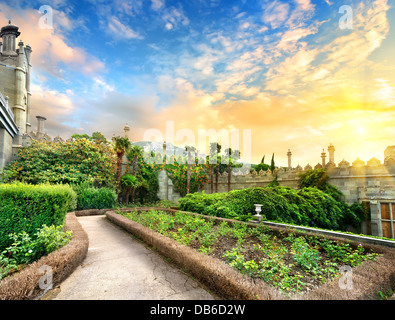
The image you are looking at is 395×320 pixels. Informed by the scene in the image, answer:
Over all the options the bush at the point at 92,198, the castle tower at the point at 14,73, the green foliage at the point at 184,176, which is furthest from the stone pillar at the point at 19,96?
the green foliage at the point at 184,176

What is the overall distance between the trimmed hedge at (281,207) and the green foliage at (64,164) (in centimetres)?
624

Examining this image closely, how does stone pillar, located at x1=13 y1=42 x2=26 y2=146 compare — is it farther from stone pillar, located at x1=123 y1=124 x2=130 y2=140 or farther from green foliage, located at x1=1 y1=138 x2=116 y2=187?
stone pillar, located at x1=123 y1=124 x2=130 y2=140

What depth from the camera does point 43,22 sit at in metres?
4.02

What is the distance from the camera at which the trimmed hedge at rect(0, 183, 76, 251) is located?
12.4ft

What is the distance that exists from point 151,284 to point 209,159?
46.5ft

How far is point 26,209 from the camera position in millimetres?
3930

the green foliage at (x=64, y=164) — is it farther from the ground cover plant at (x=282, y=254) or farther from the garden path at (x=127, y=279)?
the garden path at (x=127, y=279)

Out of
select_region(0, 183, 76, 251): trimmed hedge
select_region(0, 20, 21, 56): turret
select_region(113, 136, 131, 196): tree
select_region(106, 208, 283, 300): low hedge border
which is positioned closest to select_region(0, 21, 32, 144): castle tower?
select_region(0, 20, 21, 56): turret

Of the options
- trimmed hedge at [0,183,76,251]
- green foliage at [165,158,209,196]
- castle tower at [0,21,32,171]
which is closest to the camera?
trimmed hedge at [0,183,76,251]

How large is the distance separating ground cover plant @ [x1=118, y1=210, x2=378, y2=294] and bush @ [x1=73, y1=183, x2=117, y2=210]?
6643 mm

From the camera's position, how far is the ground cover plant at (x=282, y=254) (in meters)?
2.78

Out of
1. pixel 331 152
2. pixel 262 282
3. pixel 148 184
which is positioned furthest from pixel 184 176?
pixel 262 282
